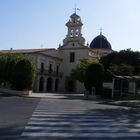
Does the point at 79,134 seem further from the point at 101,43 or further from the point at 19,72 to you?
the point at 101,43

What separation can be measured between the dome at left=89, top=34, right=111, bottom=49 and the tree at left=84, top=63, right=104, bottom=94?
40.2 meters

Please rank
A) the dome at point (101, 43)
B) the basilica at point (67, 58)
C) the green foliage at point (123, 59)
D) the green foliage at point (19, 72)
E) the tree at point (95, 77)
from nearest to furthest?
the green foliage at point (19, 72) < the tree at point (95, 77) < the green foliage at point (123, 59) < the basilica at point (67, 58) < the dome at point (101, 43)

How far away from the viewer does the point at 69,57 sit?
249 ft

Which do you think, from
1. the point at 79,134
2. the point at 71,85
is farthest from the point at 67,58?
the point at 79,134

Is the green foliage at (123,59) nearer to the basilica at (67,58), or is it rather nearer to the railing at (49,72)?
the basilica at (67,58)

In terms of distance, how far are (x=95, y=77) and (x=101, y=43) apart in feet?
136

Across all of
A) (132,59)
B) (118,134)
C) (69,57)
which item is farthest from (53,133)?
(69,57)

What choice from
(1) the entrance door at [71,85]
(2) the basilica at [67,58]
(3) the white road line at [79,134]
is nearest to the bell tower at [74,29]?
(2) the basilica at [67,58]

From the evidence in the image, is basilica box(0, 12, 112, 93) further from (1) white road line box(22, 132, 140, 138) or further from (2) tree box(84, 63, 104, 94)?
(1) white road line box(22, 132, 140, 138)

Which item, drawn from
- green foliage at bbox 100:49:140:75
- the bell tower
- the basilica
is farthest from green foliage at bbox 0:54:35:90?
the bell tower

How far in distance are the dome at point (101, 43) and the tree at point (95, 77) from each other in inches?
1584

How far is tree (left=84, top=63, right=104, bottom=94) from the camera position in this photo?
44.0m

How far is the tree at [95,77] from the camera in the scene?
Result: 44000 mm

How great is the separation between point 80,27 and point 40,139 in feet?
219
